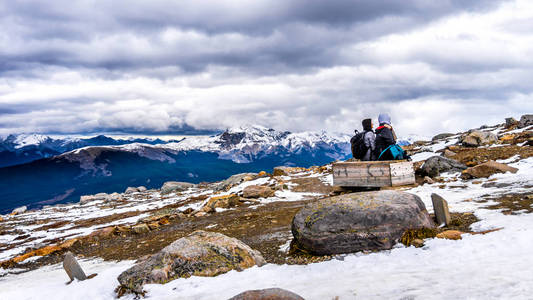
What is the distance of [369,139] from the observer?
1216 centimetres

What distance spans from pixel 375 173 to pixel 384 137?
170cm

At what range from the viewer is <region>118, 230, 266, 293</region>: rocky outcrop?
23.3 ft

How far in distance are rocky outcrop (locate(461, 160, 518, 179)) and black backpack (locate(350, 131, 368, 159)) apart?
20.0 ft

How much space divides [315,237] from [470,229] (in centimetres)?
408

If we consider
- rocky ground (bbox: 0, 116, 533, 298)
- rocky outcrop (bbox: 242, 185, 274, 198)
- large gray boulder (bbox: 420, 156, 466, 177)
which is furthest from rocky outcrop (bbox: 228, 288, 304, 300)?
rocky outcrop (bbox: 242, 185, 274, 198)

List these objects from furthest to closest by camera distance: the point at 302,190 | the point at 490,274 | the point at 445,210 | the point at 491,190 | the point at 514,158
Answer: the point at 302,190, the point at 514,158, the point at 491,190, the point at 445,210, the point at 490,274

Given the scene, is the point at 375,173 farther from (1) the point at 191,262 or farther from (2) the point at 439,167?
(2) the point at 439,167

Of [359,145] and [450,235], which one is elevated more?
[359,145]

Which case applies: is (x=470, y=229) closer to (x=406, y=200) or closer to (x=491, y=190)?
(x=406, y=200)

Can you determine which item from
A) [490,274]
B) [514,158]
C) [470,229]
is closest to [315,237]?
[490,274]

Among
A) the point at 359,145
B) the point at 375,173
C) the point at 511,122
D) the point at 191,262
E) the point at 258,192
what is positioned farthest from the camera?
the point at 511,122

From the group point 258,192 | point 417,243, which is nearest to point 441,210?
point 417,243

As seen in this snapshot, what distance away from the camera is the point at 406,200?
750cm

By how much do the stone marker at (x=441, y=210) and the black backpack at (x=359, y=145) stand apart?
4511mm
